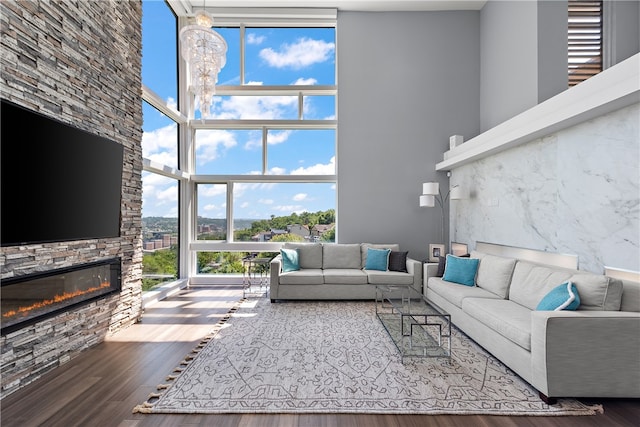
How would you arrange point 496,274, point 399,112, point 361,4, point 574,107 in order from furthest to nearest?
point 399,112
point 361,4
point 496,274
point 574,107

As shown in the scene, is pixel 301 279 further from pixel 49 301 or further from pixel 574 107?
pixel 574 107

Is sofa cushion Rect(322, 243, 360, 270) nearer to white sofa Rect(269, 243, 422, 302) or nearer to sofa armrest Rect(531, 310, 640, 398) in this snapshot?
white sofa Rect(269, 243, 422, 302)

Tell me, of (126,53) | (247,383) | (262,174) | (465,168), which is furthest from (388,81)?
(247,383)

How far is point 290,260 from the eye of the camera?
5.05 meters

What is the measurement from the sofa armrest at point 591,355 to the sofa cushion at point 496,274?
137cm

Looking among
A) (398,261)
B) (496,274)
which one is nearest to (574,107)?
(496,274)

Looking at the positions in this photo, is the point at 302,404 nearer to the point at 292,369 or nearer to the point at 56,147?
the point at 292,369

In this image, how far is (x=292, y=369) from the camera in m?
2.65

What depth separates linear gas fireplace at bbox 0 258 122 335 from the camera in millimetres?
2229

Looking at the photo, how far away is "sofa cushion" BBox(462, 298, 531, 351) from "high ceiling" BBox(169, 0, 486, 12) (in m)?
5.46

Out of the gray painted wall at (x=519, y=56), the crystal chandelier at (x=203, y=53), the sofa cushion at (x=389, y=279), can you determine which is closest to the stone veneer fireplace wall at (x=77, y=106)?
the crystal chandelier at (x=203, y=53)

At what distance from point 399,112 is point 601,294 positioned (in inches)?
174

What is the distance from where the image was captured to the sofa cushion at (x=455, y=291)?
355cm

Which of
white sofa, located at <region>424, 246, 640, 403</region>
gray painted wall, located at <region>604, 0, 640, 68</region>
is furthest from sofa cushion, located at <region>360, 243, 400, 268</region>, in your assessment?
gray painted wall, located at <region>604, 0, 640, 68</region>
